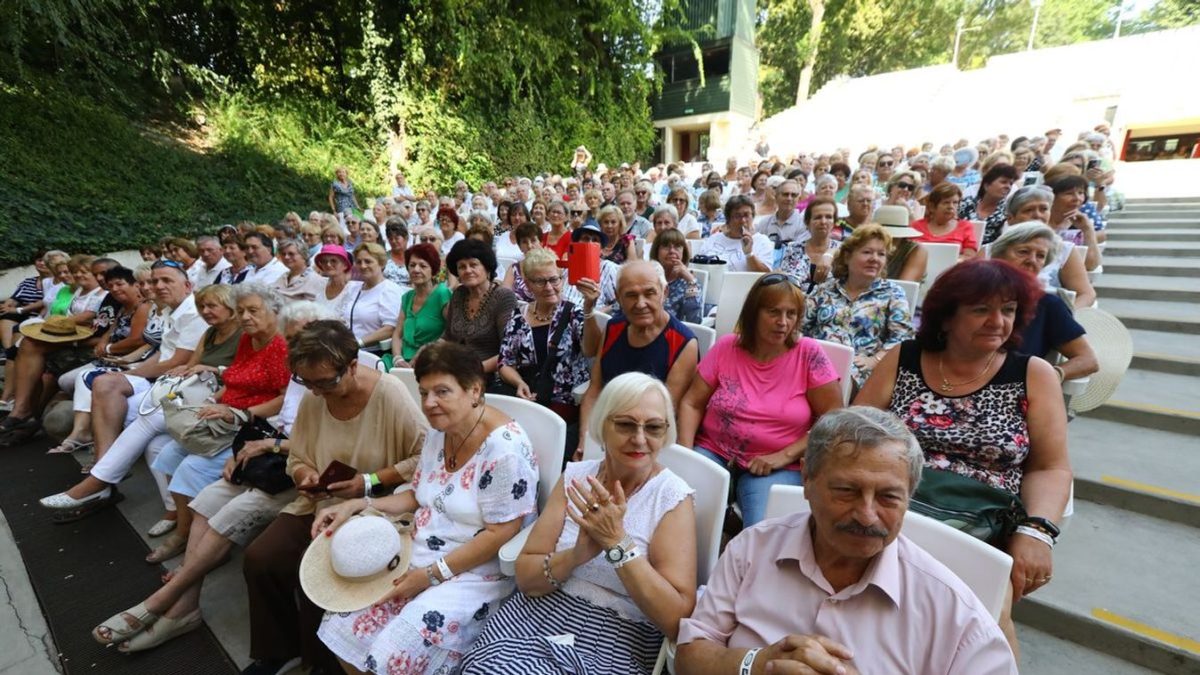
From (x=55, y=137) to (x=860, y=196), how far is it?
38.8 feet

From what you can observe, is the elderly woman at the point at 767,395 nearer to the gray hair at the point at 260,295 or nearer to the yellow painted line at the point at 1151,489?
the yellow painted line at the point at 1151,489

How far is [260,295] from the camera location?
2572mm

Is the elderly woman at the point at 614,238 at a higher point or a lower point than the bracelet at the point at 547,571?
higher

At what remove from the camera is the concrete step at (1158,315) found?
3.19 metres

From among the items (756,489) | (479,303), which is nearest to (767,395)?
(756,489)

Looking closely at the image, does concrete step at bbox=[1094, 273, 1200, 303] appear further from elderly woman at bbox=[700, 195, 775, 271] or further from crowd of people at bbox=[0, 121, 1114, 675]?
elderly woman at bbox=[700, 195, 775, 271]

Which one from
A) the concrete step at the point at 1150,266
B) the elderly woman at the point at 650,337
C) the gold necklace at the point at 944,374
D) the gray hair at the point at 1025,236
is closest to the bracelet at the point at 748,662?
the gold necklace at the point at 944,374

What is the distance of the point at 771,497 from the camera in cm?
136

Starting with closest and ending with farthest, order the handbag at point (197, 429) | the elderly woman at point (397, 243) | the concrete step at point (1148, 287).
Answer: the handbag at point (197, 429), the concrete step at point (1148, 287), the elderly woman at point (397, 243)

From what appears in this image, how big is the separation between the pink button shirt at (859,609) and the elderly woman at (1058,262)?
249cm

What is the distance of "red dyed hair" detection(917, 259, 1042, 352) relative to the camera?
1470mm

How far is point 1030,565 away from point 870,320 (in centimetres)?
139

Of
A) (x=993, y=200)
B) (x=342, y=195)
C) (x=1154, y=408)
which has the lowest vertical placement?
(x=1154, y=408)

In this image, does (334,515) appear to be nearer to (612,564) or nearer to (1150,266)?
(612,564)
